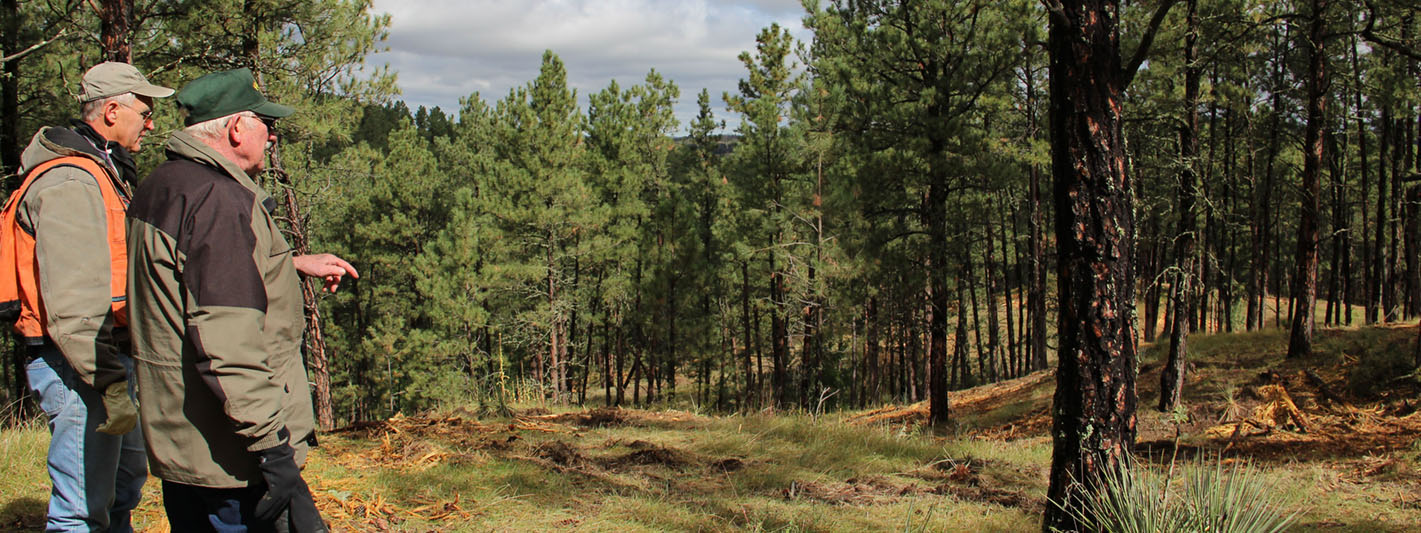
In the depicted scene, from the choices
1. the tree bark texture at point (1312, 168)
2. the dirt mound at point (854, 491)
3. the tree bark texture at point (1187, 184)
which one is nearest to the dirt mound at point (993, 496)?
the dirt mound at point (854, 491)

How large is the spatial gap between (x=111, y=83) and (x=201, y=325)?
147 cm

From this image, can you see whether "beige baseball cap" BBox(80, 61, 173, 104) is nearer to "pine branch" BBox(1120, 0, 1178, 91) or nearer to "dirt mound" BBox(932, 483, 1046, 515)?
"pine branch" BBox(1120, 0, 1178, 91)

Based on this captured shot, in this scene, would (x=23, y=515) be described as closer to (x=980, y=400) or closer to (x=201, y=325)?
(x=201, y=325)

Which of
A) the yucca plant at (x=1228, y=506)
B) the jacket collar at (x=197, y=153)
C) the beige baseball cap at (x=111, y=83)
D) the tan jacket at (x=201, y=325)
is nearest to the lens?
the tan jacket at (x=201, y=325)

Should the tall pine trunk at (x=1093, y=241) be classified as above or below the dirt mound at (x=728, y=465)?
above

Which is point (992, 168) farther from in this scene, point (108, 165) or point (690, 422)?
point (108, 165)

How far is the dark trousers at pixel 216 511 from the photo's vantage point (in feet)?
7.09

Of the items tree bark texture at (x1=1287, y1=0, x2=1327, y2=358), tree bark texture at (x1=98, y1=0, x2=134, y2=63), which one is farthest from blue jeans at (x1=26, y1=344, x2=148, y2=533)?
tree bark texture at (x1=1287, y1=0, x2=1327, y2=358)

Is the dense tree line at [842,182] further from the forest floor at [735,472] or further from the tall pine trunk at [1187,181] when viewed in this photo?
the forest floor at [735,472]

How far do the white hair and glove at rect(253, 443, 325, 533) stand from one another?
93 cm

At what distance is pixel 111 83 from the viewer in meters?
2.80

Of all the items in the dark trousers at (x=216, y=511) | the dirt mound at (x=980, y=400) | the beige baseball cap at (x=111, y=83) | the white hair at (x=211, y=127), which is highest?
the beige baseball cap at (x=111, y=83)

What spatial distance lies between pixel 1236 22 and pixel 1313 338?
6645 millimetres

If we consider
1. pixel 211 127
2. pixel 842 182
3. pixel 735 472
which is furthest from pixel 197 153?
pixel 842 182
